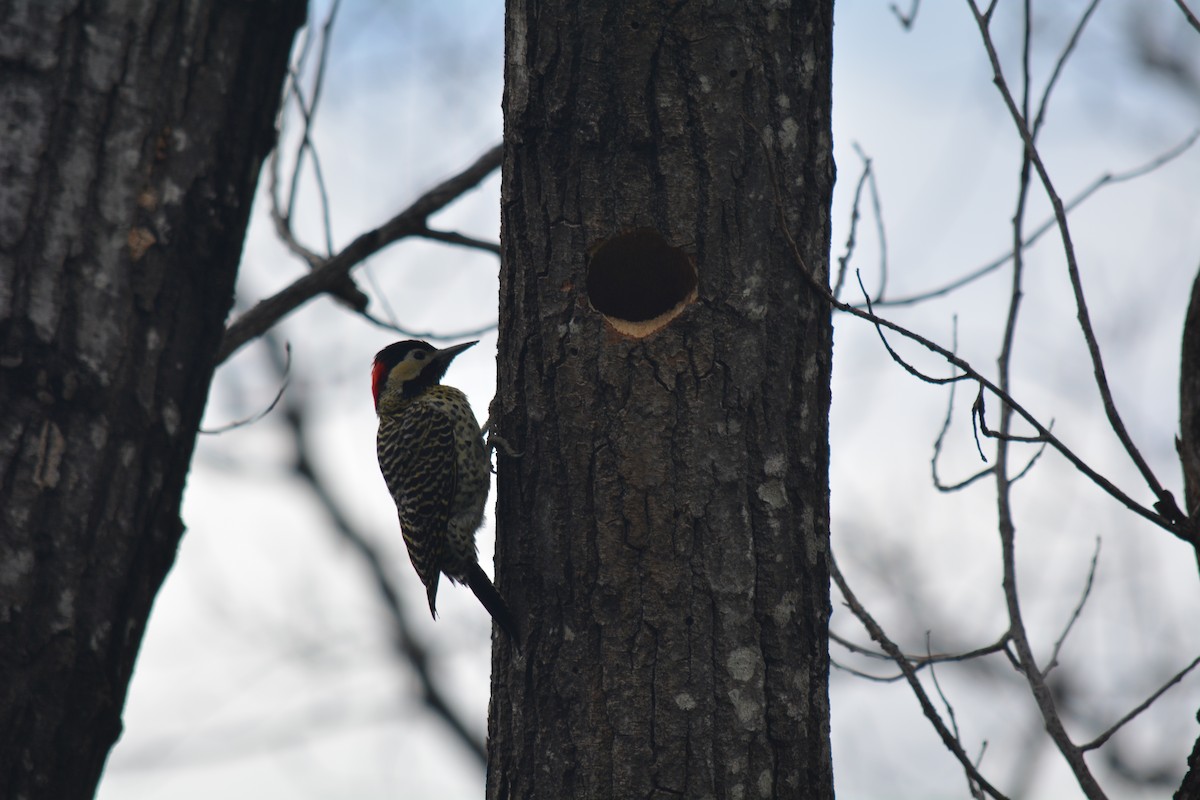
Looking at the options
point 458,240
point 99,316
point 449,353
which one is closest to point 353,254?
point 458,240

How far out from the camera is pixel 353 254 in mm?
4465

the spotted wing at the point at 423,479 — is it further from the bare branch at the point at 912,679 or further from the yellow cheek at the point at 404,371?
the bare branch at the point at 912,679

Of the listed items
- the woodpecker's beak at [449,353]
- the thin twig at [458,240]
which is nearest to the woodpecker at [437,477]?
the woodpecker's beak at [449,353]

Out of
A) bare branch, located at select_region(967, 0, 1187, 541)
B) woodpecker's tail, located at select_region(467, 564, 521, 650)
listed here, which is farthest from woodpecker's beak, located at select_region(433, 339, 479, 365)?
bare branch, located at select_region(967, 0, 1187, 541)

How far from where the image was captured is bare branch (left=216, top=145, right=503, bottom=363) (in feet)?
13.6

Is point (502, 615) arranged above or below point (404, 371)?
below

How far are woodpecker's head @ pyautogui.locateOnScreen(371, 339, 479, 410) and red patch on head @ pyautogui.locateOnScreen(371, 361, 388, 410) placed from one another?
48mm

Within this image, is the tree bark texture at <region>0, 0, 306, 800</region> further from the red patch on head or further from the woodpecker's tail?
the red patch on head

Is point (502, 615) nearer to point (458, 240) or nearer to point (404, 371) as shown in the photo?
point (458, 240)

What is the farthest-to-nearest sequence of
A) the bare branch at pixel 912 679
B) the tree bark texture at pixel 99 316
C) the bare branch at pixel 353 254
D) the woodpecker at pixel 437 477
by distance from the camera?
the woodpecker at pixel 437 477, the bare branch at pixel 353 254, the bare branch at pixel 912 679, the tree bark texture at pixel 99 316

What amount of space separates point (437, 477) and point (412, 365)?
0.90m

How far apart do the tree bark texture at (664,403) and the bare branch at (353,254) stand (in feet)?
3.50

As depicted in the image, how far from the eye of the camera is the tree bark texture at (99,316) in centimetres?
198

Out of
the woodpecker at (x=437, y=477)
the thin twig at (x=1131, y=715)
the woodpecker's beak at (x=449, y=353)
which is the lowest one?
the thin twig at (x=1131, y=715)
